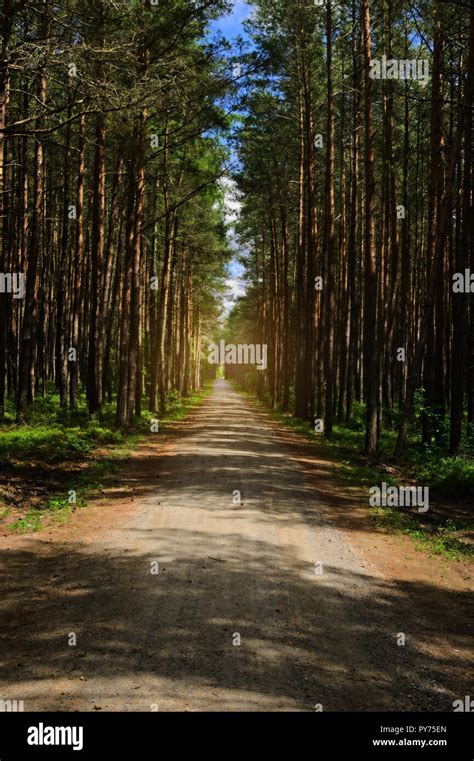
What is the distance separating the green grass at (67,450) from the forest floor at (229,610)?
54cm

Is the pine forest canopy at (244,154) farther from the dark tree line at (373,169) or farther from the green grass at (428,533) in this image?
the green grass at (428,533)

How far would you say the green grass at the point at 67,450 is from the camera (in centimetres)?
928

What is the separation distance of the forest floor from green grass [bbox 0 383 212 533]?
540 millimetres

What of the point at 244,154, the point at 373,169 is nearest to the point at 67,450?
the point at 373,169

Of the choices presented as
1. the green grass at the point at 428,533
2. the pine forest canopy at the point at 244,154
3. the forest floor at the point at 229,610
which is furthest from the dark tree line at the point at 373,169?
the forest floor at the point at 229,610

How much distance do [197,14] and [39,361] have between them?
19.1m

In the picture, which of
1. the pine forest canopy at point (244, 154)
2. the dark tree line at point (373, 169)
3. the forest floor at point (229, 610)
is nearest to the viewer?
the forest floor at point (229, 610)

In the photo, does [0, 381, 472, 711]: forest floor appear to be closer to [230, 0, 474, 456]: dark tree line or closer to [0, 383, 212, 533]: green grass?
[0, 383, 212, 533]: green grass

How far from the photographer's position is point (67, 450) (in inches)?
524

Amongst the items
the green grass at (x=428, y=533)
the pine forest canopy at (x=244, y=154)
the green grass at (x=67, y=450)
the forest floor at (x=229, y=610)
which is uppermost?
the pine forest canopy at (x=244, y=154)

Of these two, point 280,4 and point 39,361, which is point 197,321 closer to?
point 39,361

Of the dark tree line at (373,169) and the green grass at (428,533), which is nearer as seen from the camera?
the green grass at (428,533)

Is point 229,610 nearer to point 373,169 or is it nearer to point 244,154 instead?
point 373,169

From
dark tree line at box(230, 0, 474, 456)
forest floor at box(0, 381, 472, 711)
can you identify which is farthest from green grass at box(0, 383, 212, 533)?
dark tree line at box(230, 0, 474, 456)
